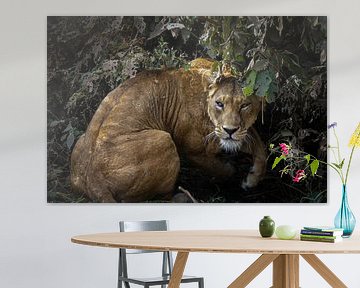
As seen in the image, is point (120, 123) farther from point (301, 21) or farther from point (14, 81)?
point (301, 21)

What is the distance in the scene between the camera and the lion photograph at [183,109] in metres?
6.44

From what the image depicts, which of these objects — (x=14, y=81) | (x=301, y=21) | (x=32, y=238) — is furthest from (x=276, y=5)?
(x=32, y=238)

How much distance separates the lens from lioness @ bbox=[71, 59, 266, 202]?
6.44m

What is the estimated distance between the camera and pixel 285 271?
4348 mm

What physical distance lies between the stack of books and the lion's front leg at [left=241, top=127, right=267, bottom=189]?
212 centimetres

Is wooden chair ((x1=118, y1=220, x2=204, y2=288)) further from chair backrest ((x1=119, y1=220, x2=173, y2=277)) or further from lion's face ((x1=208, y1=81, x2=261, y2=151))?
lion's face ((x1=208, y1=81, x2=261, y2=151))

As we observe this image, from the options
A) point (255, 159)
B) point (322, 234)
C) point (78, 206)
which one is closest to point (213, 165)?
point (255, 159)

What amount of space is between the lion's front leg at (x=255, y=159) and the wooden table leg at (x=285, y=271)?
6.71ft

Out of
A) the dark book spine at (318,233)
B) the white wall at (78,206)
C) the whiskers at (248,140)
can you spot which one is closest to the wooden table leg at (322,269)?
the dark book spine at (318,233)

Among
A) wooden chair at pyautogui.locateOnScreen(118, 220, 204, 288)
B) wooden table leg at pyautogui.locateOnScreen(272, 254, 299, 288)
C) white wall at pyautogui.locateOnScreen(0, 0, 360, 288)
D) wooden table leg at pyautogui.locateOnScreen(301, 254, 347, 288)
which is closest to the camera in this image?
wooden table leg at pyautogui.locateOnScreen(272, 254, 299, 288)

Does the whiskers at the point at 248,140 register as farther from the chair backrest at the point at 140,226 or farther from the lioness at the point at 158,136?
the chair backrest at the point at 140,226

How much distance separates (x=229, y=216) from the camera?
21.2 ft

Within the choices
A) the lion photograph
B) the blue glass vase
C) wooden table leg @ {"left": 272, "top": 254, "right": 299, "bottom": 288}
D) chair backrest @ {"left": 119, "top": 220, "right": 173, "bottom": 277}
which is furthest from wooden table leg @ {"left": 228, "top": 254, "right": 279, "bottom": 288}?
the lion photograph

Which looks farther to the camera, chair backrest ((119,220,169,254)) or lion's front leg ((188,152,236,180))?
lion's front leg ((188,152,236,180))
